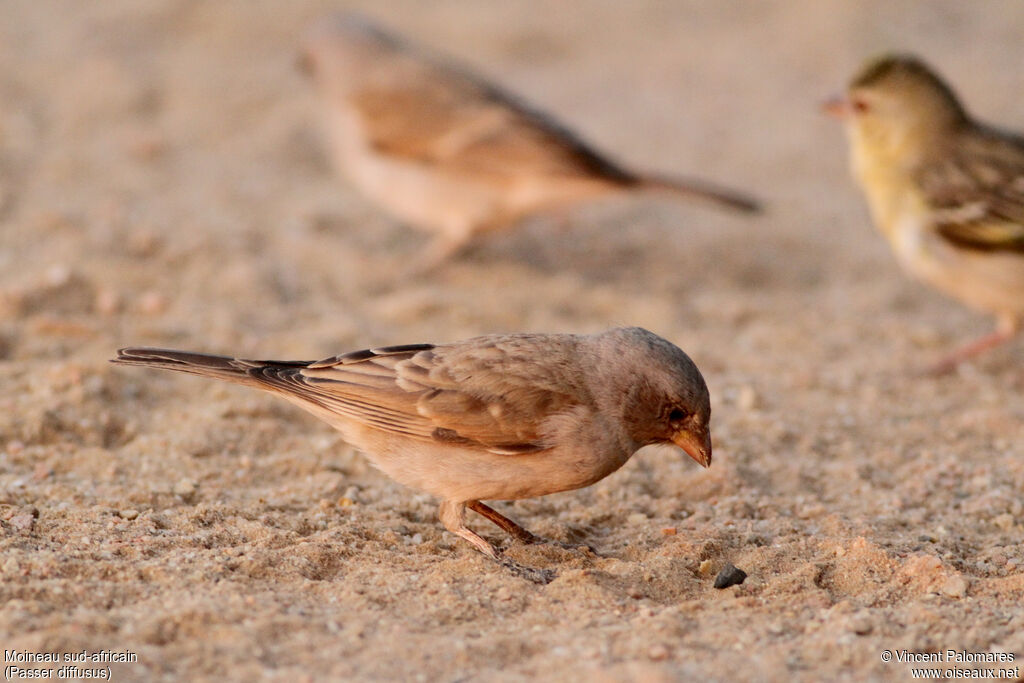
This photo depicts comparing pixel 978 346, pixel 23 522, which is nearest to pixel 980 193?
pixel 978 346

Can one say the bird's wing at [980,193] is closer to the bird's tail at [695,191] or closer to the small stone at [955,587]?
the bird's tail at [695,191]

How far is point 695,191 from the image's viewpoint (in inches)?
310

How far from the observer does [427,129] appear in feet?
27.2

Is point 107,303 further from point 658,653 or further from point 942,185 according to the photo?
point 942,185

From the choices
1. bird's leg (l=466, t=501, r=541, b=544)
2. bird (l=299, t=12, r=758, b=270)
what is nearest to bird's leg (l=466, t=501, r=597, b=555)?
bird's leg (l=466, t=501, r=541, b=544)

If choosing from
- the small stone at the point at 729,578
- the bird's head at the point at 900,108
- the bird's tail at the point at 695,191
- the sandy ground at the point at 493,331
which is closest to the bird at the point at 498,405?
the sandy ground at the point at 493,331

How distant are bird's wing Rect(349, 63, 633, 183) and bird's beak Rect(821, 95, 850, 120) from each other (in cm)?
136

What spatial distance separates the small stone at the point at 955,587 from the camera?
4004mm

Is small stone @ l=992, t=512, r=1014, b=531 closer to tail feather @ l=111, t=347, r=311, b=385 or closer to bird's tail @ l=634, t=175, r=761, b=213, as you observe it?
tail feather @ l=111, t=347, r=311, b=385

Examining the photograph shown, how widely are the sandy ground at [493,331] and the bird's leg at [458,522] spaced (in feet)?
0.27

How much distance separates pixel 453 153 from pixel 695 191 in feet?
5.57

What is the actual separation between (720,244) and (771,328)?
5.38 feet

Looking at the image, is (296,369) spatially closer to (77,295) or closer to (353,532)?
(353,532)

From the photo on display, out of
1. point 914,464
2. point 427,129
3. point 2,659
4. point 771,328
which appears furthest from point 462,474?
point 427,129
